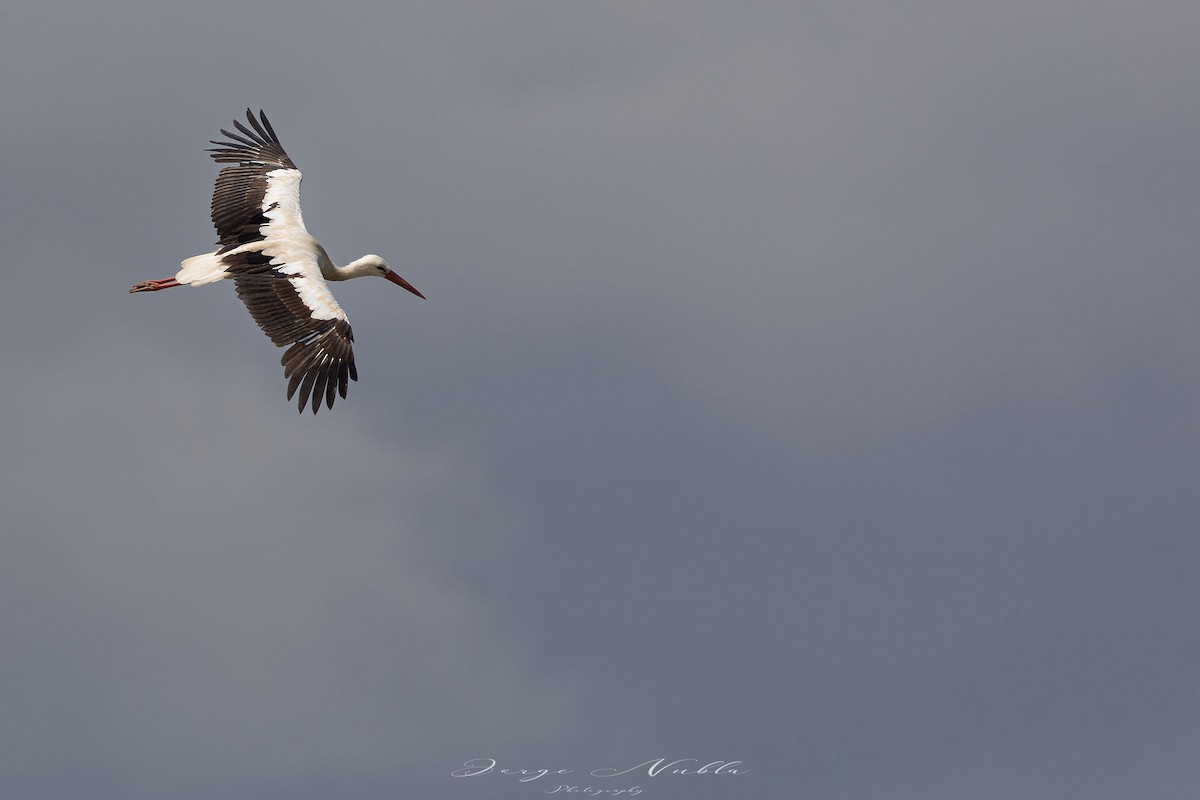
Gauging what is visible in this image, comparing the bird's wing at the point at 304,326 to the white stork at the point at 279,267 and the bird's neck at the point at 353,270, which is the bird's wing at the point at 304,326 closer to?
the white stork at the point at 279,267

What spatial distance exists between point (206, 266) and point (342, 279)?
3499 mm

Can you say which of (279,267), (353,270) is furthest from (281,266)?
(353,270)

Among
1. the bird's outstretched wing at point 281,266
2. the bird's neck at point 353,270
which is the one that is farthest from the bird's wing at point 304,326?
the bird's neck at point 353,270

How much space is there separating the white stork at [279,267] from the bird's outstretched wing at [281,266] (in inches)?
0.6

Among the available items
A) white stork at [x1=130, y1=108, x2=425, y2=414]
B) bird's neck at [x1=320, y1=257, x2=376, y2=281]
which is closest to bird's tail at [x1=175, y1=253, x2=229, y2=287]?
white stork at [x1=130, y1=108, x2=425, y2=414]

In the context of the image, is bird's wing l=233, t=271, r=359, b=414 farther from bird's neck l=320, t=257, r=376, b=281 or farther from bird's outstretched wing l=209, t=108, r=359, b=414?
bird's neck l=320, t=257, r=376, b=281

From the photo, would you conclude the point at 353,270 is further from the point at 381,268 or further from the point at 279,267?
the point at 279,267

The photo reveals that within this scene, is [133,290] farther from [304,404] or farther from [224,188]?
[304,404]

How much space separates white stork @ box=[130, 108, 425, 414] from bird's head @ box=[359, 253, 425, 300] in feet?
0.06

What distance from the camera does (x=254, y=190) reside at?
36812 millimetres

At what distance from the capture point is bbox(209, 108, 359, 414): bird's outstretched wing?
104ft

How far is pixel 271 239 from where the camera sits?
34594mm

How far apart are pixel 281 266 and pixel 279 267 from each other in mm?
46

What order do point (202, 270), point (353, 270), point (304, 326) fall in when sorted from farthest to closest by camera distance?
point (353, 270), point (202, 270), point (304, 326)
